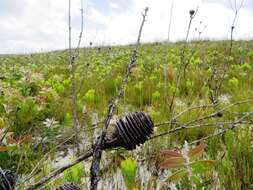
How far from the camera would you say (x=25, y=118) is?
9.82 feet

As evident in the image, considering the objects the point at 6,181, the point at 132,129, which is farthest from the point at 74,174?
the point at 132,129

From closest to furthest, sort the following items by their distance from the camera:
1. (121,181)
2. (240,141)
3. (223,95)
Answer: (121,181) < (240,141) < (223,95)

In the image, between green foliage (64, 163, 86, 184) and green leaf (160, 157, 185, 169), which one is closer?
green leaf (160, 157, 185, 169)

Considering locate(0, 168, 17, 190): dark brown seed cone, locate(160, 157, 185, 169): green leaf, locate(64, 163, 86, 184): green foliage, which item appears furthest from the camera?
locate(64, 163, 86, 184): green foliage

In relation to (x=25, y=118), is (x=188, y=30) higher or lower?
higher

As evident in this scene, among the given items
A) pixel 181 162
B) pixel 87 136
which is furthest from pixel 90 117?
pixel 181 162

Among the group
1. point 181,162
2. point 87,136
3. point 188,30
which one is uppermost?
point 188,30

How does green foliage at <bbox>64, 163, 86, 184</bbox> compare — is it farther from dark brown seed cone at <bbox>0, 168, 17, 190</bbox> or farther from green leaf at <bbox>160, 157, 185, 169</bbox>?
green leaf at <bbox>160, 157, 185, 169</bbox>

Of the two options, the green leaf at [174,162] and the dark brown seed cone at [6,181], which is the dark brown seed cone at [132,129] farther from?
the dark brown seed cone at [6,181]

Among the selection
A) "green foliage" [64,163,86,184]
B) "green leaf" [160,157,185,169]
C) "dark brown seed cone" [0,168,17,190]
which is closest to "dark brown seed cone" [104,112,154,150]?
"green leaf" [160,157,185,169]

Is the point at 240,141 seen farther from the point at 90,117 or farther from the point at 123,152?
the point at 90,117

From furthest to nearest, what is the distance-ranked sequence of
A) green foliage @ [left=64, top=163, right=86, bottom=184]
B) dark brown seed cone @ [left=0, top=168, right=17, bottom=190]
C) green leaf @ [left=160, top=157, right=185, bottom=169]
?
green foliage @ [left=64, top=163, right=86, bottom=184]
dark brown seed cone @ [left=0, top=168, right=17, bottom=190]
green leaf @ [left=160, top=157, right=185, bottom=169]

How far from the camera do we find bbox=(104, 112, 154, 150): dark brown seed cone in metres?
0.99

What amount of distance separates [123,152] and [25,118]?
3.61 ft
